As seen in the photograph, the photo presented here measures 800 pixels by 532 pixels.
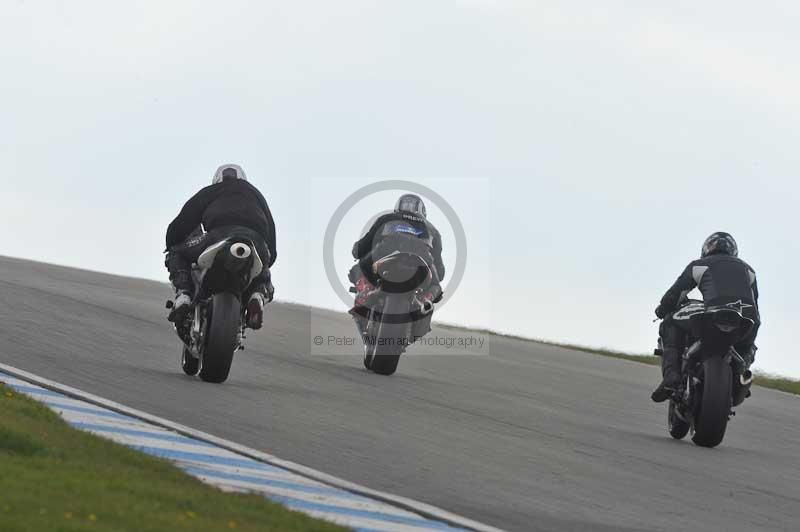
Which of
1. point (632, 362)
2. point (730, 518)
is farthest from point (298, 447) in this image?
point (632, 362)

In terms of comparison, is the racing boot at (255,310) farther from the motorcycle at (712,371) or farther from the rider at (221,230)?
the motorcycle at (712,371)

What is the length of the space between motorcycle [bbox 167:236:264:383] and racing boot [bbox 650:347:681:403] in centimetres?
355

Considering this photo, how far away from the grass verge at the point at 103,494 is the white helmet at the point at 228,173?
186 inches

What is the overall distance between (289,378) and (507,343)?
1235 centimetres

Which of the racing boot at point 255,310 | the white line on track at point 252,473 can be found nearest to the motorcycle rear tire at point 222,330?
the racing boot at point 255,310

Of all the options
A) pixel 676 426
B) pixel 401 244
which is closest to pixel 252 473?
pixel 676 426

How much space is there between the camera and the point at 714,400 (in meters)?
11.3

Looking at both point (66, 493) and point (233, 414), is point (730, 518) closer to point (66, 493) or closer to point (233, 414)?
point (233, 414)

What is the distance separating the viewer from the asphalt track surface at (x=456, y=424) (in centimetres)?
826

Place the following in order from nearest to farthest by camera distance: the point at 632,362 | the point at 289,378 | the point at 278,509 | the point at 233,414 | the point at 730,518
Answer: the point at 278,509 → the point at 730,518 → the point at 233,414 → the point at 289,378 → the point at 632,362

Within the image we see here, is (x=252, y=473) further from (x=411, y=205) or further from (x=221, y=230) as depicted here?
(x=411, y=205)

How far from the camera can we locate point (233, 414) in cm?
989

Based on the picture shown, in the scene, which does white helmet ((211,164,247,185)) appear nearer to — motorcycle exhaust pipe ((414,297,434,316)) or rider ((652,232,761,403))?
motorcycle exhaust pipe ((414,297,434,316))

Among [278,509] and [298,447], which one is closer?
[278,509]
